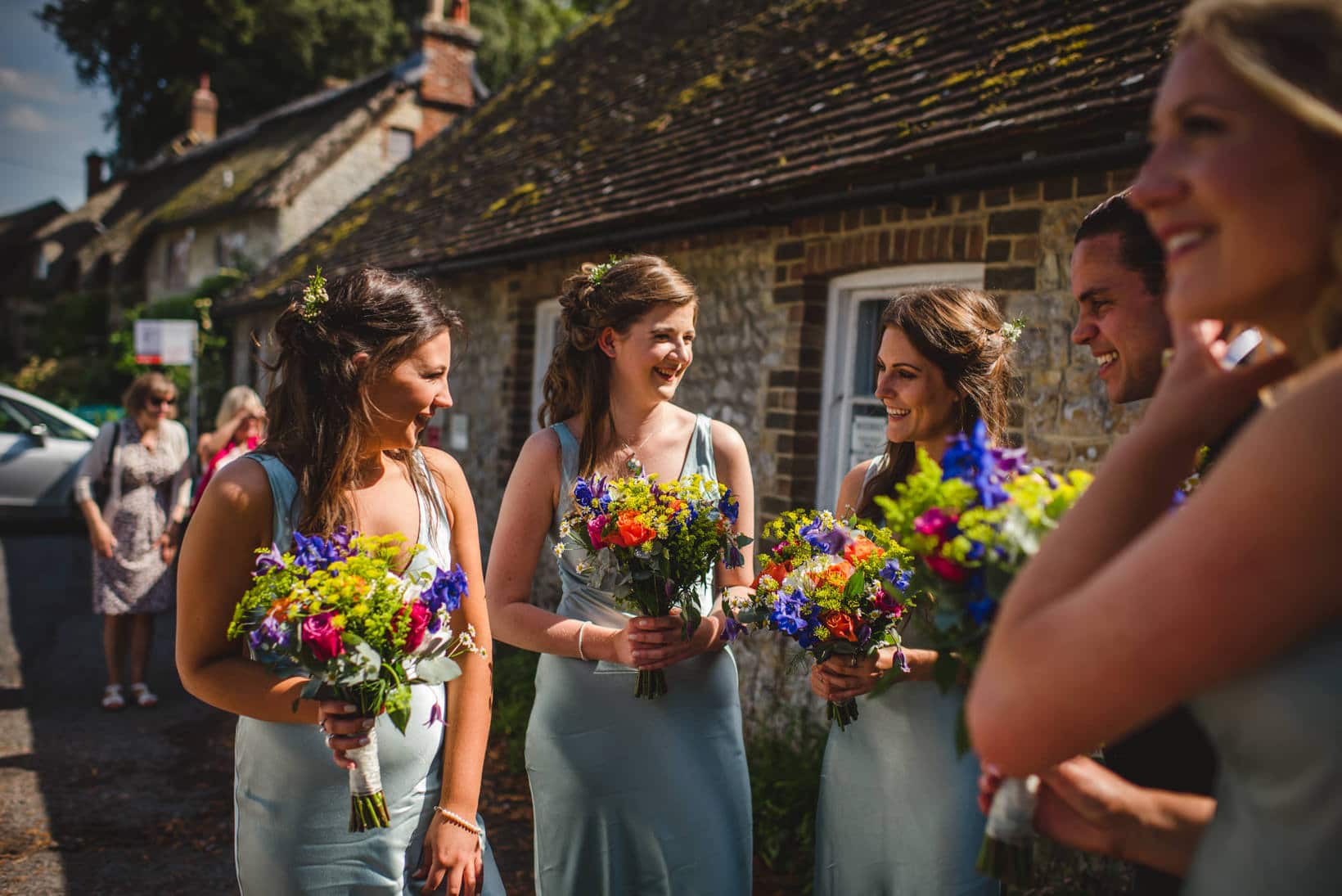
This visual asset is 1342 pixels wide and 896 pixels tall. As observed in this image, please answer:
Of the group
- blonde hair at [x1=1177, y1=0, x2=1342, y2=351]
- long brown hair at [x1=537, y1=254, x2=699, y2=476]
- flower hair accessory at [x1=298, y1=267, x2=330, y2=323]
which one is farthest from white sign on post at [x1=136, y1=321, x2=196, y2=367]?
blonde hair at [x1=1177, y1=0, x2=1342, y2=351]

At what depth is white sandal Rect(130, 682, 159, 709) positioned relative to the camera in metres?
7.57

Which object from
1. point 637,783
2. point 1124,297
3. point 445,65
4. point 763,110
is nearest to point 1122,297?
point 1124,297

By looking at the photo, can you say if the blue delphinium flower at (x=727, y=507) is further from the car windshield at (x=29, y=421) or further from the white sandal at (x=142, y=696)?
the car windshield at (x=29, y=421)

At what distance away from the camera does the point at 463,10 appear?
22.2 meters

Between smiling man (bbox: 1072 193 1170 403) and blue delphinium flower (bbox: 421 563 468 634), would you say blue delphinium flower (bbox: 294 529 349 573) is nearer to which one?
blue delphinium flower (bbox: 421 563 468 634)

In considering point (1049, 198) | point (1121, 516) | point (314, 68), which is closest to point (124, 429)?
point (1049, 198)

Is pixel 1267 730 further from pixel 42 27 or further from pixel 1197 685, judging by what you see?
pixel 42 27

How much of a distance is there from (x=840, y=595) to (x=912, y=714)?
50 cm

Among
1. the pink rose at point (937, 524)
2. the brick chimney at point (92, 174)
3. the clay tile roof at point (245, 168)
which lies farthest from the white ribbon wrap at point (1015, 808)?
the brick chimney at point (92, 174)

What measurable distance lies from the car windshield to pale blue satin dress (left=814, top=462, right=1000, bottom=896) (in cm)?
1523

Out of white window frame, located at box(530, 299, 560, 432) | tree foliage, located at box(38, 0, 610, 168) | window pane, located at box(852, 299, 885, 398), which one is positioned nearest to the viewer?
window pane, located at box(852, 299, 885, 398)

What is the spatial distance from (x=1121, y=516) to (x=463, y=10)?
23.7 metres

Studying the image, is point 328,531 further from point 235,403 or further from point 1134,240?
point 235,403

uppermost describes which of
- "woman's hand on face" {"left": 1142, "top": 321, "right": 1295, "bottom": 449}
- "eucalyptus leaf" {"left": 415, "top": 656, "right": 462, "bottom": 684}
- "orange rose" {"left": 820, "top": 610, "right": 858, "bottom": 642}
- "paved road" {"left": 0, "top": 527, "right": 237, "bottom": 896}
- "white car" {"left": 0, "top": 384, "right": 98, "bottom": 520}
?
"woman's hand on face" {"left": 1142, "top": 321, "right": 1295, "bottom": 449}
